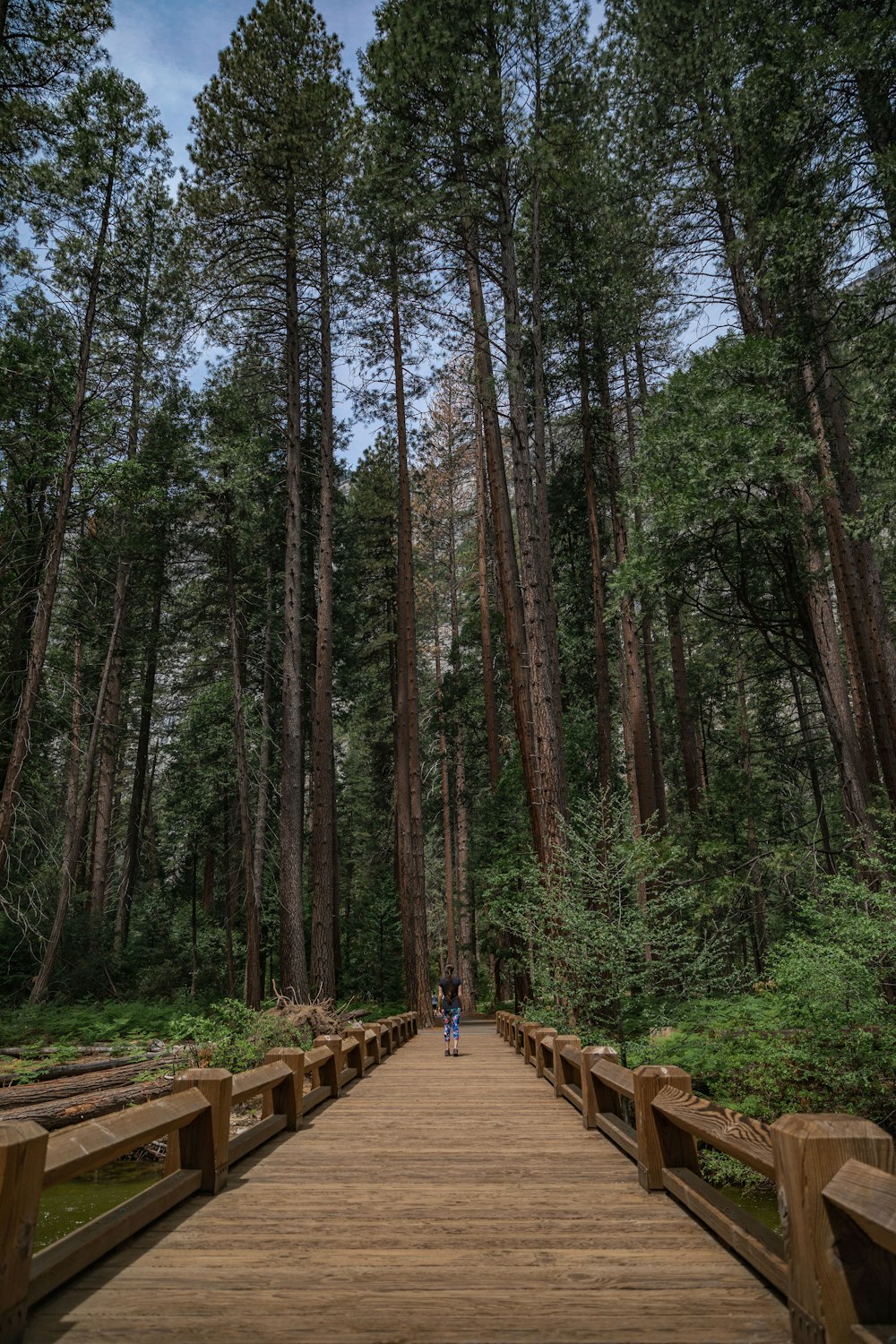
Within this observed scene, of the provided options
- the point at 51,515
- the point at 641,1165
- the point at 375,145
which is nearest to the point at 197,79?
the point at 375,145

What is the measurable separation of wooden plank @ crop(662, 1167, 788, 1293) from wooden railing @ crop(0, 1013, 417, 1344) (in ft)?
7.96

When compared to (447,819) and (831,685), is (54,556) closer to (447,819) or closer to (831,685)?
(831,685)

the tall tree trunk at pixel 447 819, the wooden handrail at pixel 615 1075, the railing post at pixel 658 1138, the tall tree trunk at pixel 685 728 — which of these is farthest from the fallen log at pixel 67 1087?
the tall tree trunk at pixel 447 819

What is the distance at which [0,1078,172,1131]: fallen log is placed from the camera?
31.5 feet

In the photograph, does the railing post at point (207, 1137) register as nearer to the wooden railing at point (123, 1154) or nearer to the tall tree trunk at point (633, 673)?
the wooden railing at point (123, 1154)

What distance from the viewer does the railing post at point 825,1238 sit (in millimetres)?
2127

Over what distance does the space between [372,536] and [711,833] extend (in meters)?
16.6

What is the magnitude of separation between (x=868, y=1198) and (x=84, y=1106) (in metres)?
11.1

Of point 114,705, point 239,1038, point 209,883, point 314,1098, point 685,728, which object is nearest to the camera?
point 314,1098

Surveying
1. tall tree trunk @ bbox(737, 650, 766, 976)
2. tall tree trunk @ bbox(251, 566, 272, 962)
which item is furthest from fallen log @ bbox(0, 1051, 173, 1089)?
tall tree trunk @ bbox(737, 650, 766, 976)

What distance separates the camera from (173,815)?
24438 millimetres

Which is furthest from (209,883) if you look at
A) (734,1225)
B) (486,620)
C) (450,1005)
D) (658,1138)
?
(734,1225)

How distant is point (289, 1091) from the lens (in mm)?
A: 6062

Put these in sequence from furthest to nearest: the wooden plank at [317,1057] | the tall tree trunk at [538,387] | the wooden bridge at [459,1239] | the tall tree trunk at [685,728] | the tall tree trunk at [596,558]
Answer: the tall tree trunk at [685,728], the tall tree trunk at [596,558], the tall tree trunk at [538,387], the wooden plank at [317,1057], the wooden bridge at [459,1239]
